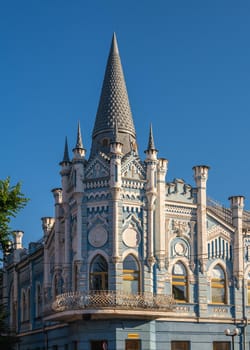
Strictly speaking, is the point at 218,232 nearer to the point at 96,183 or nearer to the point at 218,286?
the point at 218,286

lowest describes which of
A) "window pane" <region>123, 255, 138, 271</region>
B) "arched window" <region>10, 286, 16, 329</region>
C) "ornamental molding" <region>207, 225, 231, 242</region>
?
"arched window" <region>10, 286, 16, 329</region>

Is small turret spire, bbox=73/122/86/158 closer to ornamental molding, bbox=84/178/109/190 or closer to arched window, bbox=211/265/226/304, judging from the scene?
ornamental molding, bbox=84/178/109/190

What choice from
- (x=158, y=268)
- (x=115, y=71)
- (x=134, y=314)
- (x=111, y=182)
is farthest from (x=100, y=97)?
(x=134, y=314)

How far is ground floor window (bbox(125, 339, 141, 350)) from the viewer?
36666 mm

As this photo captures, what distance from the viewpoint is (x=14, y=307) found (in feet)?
176

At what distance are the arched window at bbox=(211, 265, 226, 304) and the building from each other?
2.3 inches

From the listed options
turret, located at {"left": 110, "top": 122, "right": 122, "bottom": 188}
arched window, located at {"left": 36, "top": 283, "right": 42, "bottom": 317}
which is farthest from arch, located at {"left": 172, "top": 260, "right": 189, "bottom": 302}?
arched window, located at {"left": 36, "top": 283, "right": 42, "bottom": 317}

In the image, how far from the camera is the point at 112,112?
140 ft

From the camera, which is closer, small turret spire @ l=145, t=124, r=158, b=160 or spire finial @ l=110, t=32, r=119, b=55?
small turret spire @ l=145, t=124, r=158, b=160

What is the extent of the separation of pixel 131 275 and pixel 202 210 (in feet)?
20.0

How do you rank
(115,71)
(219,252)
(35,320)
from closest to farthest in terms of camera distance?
(219,252), (115,71), (35,320)

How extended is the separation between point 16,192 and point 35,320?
20699 mm

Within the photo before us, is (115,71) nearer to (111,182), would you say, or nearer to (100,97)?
(100,97)

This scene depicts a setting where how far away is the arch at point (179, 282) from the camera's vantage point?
3947cm
